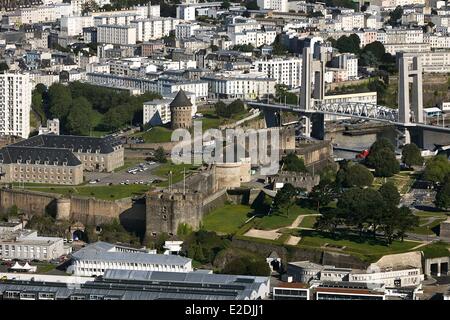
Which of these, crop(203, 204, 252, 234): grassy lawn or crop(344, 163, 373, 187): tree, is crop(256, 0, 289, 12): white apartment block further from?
crop(203, 204, 252, 234): grassy lawn

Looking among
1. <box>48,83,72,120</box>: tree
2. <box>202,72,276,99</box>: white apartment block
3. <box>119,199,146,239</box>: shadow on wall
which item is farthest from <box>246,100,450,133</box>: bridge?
<box>119,199,146,239</box>: shadow on wall

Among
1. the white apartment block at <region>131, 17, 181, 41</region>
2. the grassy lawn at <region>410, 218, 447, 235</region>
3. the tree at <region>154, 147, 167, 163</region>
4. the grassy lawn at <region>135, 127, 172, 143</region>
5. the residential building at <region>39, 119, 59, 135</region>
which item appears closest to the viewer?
the grassy lawn at <region>410, 218, 447, 235</region>

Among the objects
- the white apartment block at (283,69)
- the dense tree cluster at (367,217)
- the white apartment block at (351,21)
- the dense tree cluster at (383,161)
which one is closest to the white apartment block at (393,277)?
the dense tree cluster at (367,217)

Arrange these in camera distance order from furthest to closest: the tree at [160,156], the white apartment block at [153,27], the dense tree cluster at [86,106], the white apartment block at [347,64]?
1. the white apartment block at [153,27]
2. the white apartment block at [347,64]
3. the dense tree cluster at [86,106]
4. the tree at [160,156]

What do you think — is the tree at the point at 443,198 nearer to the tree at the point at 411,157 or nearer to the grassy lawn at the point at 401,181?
the grassy lawn at the point at 401,181

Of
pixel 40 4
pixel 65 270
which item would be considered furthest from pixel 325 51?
pixel 65 270
